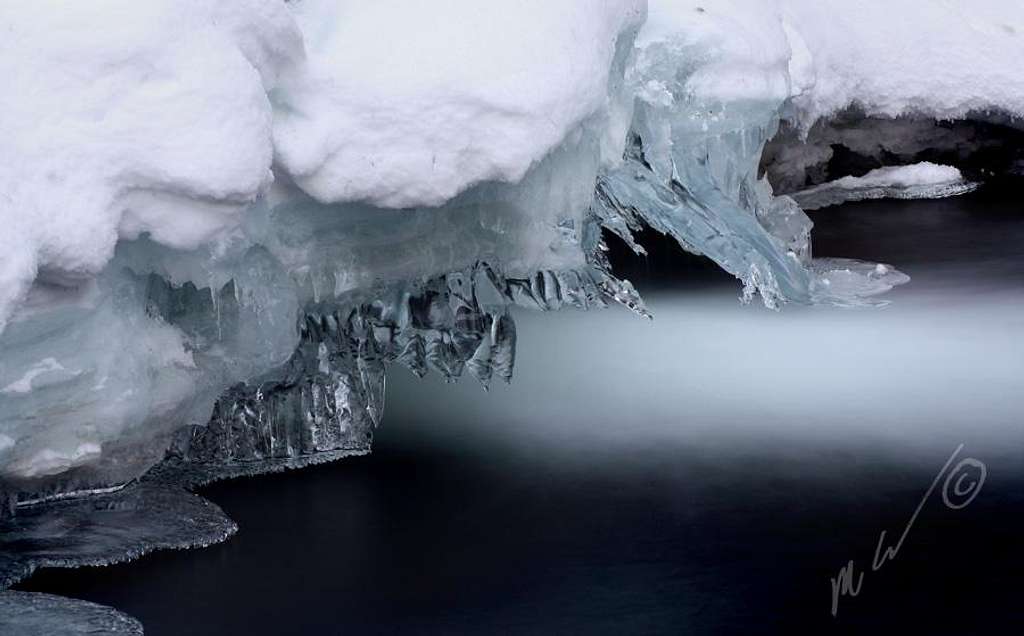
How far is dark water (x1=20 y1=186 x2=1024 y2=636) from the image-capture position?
348 cm

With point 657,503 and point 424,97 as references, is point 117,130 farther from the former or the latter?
point 657,503

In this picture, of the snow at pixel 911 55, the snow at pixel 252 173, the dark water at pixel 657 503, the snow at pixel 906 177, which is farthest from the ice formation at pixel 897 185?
the snow at pixel 252 173

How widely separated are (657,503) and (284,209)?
1241 millimetres

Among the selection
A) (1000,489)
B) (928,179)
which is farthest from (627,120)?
(928,179)

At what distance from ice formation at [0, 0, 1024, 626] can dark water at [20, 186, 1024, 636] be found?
0.29 meters

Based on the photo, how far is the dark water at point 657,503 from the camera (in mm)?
3484

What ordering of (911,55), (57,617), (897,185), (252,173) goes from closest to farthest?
(57,617)
(252,173)
(911,55)
(897,185)

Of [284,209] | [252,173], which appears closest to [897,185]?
[284,209]

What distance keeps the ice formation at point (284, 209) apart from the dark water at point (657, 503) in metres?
0.29

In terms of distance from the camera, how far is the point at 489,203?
4359mm

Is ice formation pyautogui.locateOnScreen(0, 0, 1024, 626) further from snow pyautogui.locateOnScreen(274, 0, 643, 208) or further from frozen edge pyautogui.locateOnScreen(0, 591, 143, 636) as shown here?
frozen edge pyautogui.locateOnScreen(0, 591, 143, 636)

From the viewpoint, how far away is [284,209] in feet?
13.2

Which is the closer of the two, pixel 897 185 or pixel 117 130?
pixel 117 130

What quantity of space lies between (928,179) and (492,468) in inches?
220
